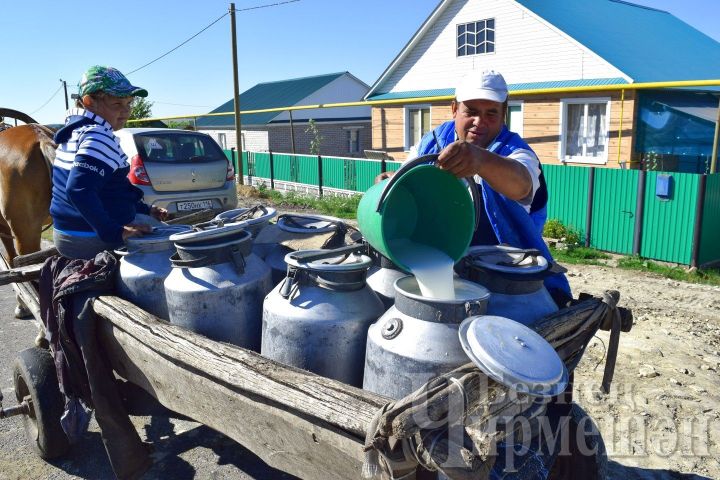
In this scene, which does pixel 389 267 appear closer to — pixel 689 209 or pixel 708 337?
pixel 708 337

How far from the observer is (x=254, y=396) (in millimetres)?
1771

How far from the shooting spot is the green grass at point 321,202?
11805 mm

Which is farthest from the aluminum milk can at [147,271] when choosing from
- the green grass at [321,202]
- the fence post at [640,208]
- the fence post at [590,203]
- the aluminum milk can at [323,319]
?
the green grass at [321,202]

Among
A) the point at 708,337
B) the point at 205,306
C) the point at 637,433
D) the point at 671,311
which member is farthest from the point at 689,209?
the point at 205,306

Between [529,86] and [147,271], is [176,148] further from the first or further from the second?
[529,86]

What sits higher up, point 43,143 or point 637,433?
point 43,143

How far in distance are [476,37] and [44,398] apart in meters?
14.8

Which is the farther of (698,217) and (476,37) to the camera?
(476,37)

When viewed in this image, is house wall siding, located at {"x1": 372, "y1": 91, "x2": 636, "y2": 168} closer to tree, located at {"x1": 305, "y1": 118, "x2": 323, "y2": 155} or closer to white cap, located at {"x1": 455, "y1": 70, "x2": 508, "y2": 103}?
tree, located at {"x1": 305, "y1": 118, "x2": 323, "y2": 155}

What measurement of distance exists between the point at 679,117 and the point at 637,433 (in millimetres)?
10175

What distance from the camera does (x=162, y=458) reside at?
10.7 ft

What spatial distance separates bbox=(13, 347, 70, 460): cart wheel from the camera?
2963 millimetres

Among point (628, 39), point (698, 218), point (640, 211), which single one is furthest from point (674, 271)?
point (628, 39)

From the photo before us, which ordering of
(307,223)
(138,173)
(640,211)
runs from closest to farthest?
(307,223)
(138,173)
(640,211)
